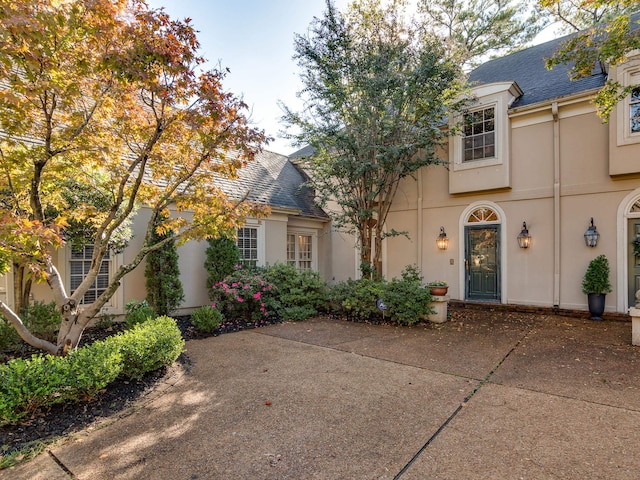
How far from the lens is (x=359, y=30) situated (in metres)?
8.16

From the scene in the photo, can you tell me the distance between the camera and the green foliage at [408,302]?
22.2ft

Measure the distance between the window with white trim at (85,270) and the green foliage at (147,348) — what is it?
10.9 feet

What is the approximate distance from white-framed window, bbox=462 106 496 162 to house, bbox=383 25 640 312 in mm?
26

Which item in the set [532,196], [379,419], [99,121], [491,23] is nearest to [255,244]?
[99,121]

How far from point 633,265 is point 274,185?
9.35m

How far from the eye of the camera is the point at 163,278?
6.88m

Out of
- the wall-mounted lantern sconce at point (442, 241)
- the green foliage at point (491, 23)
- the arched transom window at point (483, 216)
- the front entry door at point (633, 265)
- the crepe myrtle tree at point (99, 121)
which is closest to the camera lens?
the crepe myrtle tree at point (99, 121)

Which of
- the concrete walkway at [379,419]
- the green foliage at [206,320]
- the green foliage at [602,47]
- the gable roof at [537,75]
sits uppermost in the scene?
the gable roof at [537,75]

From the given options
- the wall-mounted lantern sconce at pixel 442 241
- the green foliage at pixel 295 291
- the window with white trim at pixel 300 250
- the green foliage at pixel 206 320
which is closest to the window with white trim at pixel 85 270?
the green foliage at pixel 206 320

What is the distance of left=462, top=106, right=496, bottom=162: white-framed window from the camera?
8.83 meters

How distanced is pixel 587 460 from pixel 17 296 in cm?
745

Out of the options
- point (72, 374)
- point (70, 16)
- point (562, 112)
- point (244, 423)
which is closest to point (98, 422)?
point (72, 374)

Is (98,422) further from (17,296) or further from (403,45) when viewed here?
(403,45)

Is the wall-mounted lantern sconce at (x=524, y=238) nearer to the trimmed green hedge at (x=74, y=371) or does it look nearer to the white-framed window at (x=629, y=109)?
the white-framed window at (x=629, y=109)
